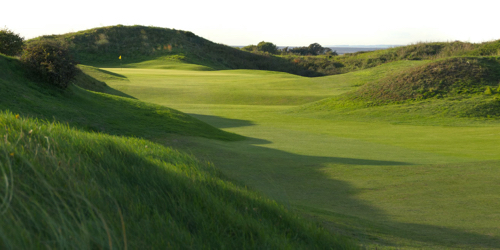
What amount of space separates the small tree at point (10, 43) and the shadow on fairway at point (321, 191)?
8.65 m

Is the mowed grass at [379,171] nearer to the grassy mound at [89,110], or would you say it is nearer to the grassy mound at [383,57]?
the grassy mound at [89,110]

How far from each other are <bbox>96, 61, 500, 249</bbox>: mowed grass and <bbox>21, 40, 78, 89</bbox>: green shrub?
149 inches

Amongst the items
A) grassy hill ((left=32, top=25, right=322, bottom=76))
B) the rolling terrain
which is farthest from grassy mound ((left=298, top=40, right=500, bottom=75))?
the rolling terrain

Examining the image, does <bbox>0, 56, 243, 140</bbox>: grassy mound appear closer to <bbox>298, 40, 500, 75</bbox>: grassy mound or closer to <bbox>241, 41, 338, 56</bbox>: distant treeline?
<bbox>298, 40, 500, 75</bbox>: grassy mound

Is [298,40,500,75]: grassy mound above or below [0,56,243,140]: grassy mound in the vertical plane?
above

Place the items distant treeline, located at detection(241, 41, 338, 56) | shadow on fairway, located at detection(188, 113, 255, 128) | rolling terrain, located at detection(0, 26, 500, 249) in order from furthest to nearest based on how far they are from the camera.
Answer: distant treeline, located at detection(241, 41, 338, 56), shadow on fairway, located at detection(188, 113, 255, 128), rolling terrain, located at detection(0, 26, 500, 249)

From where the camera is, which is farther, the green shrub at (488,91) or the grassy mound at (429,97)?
the green shrub at (488,91)

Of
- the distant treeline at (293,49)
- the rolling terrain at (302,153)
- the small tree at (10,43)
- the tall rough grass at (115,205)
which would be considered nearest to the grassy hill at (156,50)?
the distant treeline at (293,49)

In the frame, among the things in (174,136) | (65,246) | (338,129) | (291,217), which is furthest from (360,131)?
(65,246)

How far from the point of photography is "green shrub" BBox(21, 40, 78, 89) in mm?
12273

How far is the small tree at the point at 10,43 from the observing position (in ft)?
52.8

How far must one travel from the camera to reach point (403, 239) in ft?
17.1

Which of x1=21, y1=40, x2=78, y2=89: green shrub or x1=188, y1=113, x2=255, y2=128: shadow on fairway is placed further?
x1=188, y1=113, x2=255, y2=128: shadow on fairway

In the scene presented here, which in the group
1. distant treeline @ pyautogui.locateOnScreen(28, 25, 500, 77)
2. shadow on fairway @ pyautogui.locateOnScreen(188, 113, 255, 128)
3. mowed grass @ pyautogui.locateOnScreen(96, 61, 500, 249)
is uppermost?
distant treeline @ pyautogui.locateOnScreen(28, 25, 500, 77)
